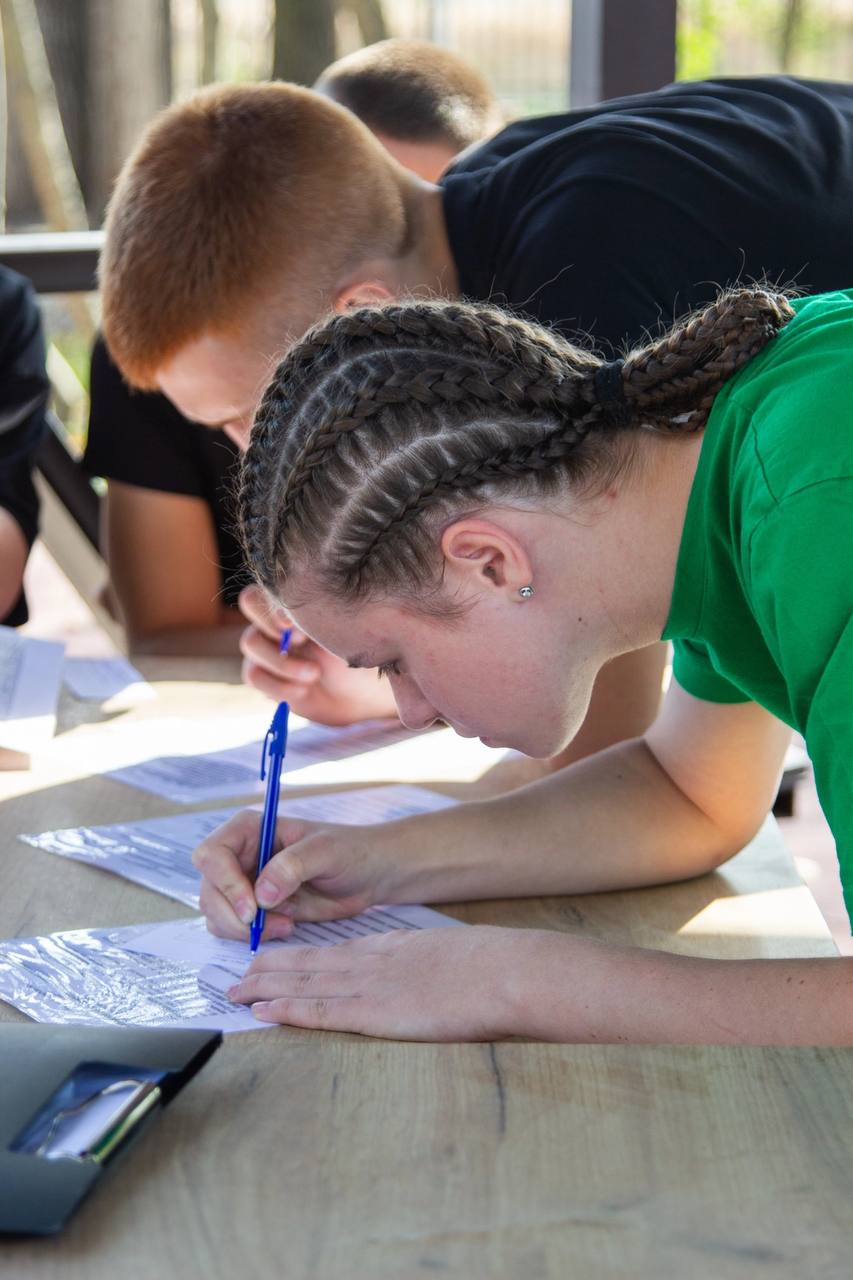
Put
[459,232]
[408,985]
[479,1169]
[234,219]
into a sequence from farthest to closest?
[459,232] → [234,219] → [408,985] → [479,1169]

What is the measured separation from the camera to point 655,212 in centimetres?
150

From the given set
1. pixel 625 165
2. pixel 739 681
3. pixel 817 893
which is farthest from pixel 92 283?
pixel 739 681

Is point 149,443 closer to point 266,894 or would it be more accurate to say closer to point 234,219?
point 234,219

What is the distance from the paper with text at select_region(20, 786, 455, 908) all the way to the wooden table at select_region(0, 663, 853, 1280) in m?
0.28

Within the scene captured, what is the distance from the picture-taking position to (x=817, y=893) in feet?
8.91

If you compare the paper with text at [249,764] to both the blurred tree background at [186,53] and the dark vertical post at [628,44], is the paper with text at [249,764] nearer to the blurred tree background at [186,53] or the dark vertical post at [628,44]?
the dark vertical post at [628,44]

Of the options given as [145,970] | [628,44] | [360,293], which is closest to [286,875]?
[145,970]

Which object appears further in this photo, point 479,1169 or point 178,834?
point 178,834

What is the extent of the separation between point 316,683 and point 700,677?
0.56 meters

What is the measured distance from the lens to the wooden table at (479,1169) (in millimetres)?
622

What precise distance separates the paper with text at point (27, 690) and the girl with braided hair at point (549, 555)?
53 centimetres

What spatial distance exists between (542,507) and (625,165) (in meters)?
0.69

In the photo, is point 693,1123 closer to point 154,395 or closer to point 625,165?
point 625,165

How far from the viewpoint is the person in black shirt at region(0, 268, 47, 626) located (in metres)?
2.16
